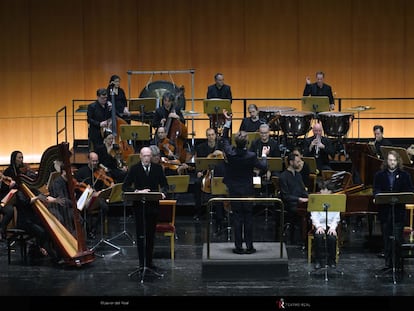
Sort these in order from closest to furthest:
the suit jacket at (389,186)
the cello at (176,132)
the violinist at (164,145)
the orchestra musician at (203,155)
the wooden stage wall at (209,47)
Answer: the suit jacket at (389,186), the orchestra musician at (203,155), the violinist at (164,145), the cello at (176,132), the wooden stage wall at (209,47)

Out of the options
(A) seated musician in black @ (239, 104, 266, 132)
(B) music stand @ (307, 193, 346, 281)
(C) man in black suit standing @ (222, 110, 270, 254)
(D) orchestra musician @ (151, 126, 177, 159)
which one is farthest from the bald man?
(B) music stand @ (307, 193, 346, 281)

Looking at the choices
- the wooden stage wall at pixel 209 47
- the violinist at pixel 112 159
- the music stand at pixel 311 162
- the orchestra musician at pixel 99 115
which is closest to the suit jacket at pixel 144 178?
the violinist at pixel 112 159

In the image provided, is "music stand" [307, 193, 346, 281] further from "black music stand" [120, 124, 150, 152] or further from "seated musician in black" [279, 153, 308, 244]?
"black music stand" [120, 124, 150, 152]

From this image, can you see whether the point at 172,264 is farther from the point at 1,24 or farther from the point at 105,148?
the point at 1,24

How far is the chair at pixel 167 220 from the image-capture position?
9.23 metres

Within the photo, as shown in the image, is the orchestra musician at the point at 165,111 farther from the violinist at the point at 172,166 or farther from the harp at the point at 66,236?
the harp at the point at 66,236

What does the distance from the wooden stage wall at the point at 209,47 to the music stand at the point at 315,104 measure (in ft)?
13.9

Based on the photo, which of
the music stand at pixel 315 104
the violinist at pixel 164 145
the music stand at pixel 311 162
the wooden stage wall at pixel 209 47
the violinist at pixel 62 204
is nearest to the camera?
the violinist at pixel 62 204

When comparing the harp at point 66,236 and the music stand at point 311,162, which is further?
the music stand at point 311,162

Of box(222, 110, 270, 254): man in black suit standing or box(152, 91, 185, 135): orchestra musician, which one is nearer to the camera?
box(222, 110, 270, 254): man in black suit standing

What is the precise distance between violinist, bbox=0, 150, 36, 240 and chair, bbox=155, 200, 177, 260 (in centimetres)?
154

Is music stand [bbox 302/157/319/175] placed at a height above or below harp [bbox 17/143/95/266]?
above

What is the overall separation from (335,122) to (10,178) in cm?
471

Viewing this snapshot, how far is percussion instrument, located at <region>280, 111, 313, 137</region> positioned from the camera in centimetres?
1171
